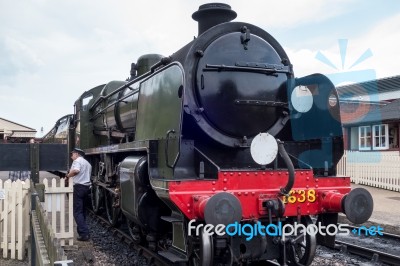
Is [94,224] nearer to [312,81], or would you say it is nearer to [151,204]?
[151,204]

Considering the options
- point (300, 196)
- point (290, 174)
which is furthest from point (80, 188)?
point (290, 174)

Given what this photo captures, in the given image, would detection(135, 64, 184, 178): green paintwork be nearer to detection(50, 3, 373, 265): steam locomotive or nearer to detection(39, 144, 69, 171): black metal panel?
detection(50, 3, 373, 265): steam locomotive

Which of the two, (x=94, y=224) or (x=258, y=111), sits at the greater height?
(x=258, y=111)

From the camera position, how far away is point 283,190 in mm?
4441

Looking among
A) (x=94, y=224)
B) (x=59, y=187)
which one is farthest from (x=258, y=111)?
(x=94, y=224)

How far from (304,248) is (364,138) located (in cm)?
1897

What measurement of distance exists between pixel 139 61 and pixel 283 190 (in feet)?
15.0

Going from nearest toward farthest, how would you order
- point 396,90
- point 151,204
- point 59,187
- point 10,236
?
point 151,204 → point 10,236 → point 59,187 → point 396,90

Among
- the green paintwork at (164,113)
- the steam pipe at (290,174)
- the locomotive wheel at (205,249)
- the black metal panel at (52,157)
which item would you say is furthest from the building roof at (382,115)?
the locomotive wheel at (205,249)

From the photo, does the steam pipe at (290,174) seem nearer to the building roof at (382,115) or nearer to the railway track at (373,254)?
the railway track at (373,254)

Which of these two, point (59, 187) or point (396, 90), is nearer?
point (59, 187)

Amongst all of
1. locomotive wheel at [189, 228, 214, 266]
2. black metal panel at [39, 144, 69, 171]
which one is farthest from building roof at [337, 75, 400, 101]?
locomotive wheel at [189, 228, 214, 266]

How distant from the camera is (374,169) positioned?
16.5 meters

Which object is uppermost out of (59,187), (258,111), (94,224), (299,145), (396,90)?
(396,90)
